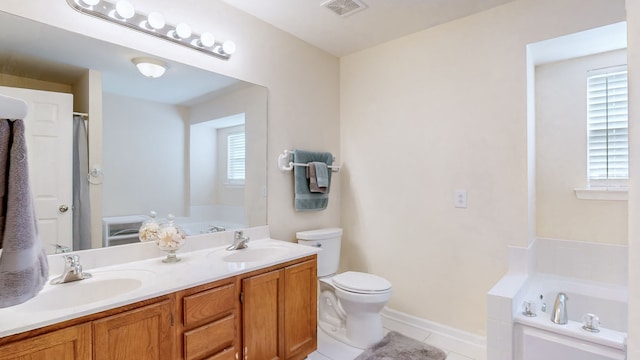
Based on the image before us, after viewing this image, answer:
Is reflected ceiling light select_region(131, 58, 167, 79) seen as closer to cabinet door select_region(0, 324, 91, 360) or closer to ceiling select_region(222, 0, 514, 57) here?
ceiling select_region(222, 0, 514, 57)

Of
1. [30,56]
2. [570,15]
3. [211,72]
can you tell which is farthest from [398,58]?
[30,56]

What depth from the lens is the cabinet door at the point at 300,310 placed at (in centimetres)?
184

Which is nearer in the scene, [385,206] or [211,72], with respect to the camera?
[211,72]

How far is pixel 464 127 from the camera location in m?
2.26

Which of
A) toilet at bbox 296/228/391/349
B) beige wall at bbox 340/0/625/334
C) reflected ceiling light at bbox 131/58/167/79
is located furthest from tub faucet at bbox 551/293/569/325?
reflected ceiling light at bbox 131/58/167/79

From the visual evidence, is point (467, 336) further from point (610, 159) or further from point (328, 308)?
point (610, 159)

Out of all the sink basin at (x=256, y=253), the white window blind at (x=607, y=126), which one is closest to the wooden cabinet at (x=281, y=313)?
the sink basin at (x=256, y=253)

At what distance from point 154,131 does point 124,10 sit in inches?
24.7

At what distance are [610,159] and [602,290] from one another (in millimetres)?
852

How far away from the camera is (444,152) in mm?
2352

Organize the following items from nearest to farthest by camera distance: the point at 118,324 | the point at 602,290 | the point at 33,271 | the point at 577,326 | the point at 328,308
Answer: the point at 33,271 < the point at 118,324 < the point at 577,326 < the point at 602,290 < the point at 328,308

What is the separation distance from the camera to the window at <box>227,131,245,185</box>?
2.21m

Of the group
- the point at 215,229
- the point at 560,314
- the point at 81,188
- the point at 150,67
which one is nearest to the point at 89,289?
the point at 81,188

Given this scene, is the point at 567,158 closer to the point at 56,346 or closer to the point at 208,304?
the point at 208,304
